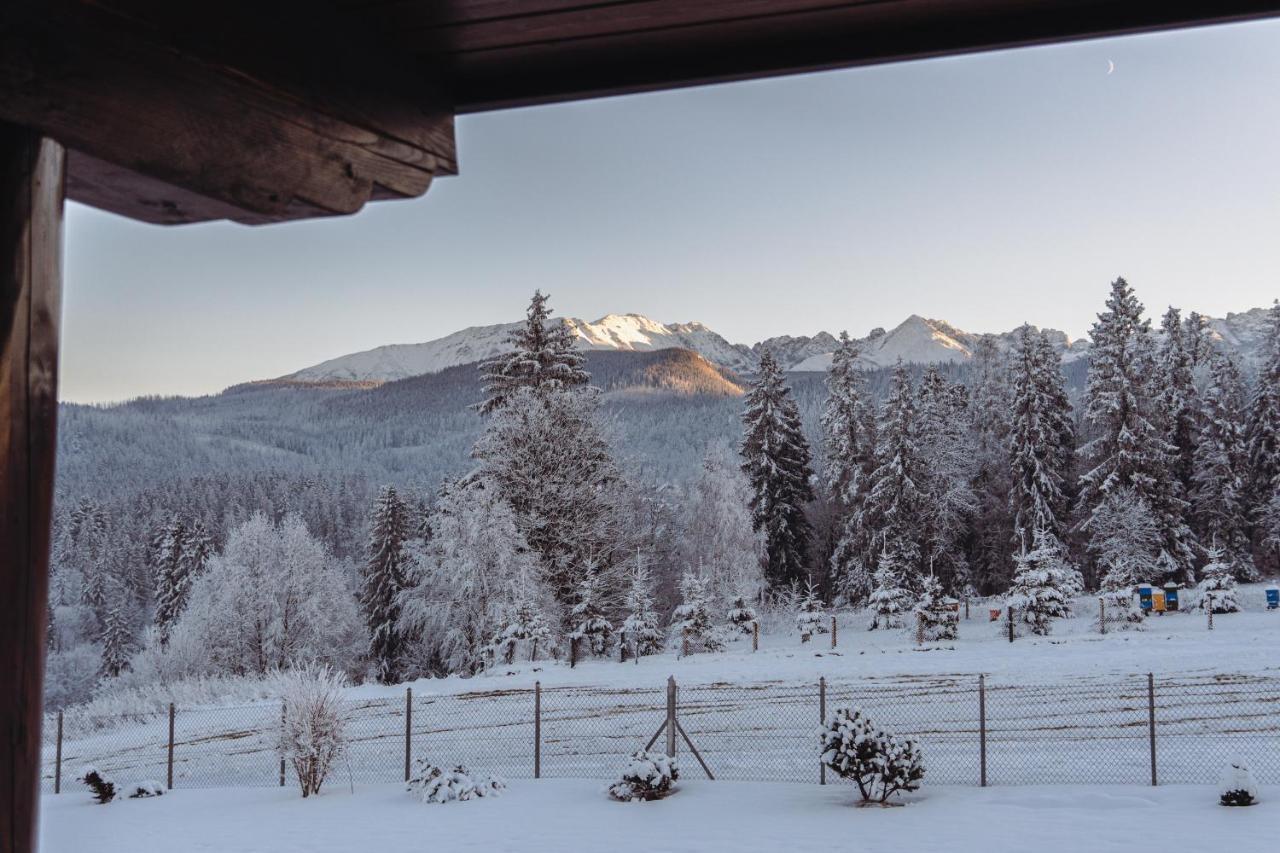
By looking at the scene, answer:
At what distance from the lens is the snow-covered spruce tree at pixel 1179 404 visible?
45.1 metres

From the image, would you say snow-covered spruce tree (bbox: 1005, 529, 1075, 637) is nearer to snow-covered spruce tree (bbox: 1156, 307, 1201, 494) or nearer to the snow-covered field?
the snow-covered field

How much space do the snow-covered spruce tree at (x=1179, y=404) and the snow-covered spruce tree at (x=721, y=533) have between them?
773 inches

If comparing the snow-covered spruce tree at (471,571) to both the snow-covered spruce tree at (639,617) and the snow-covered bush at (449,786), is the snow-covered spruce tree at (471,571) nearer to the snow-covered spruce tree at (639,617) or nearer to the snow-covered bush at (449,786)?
the snow-covered spruce tree at (639,617)

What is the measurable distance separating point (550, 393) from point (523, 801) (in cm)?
2121

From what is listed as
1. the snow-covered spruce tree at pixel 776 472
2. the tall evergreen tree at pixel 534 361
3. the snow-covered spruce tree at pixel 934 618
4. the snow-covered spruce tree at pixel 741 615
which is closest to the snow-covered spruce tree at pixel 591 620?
the snow-covered spruce tree at pixel 741 615

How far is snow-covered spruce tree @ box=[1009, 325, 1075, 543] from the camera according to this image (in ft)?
141

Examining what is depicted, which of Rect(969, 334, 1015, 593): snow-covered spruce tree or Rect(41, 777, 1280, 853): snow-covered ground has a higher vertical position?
Rect(969, 334, 1015, 593): snow-covered spruce tree

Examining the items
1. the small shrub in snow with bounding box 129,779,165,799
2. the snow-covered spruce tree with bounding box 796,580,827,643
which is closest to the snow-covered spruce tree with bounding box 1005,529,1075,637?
the snow-covered spruce tree with bounding box 796,580,827,643

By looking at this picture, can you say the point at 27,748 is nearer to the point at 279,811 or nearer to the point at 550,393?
the point at 279,811

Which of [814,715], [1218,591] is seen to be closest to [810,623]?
[1218,591]

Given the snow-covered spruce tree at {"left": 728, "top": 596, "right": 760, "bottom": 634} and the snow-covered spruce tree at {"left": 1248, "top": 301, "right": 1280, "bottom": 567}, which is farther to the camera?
the snow-covered spruce tree at {"left": 1248, "top": 301, "right": 1280, "bottom": 567}

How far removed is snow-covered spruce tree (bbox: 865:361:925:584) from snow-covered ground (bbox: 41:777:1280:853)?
95.3 ft

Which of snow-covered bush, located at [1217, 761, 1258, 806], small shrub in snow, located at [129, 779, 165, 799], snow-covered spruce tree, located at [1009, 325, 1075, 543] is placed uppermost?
snow-covered spruce tree, located at [1009, 325, 1075, 543]

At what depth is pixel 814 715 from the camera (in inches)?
742
